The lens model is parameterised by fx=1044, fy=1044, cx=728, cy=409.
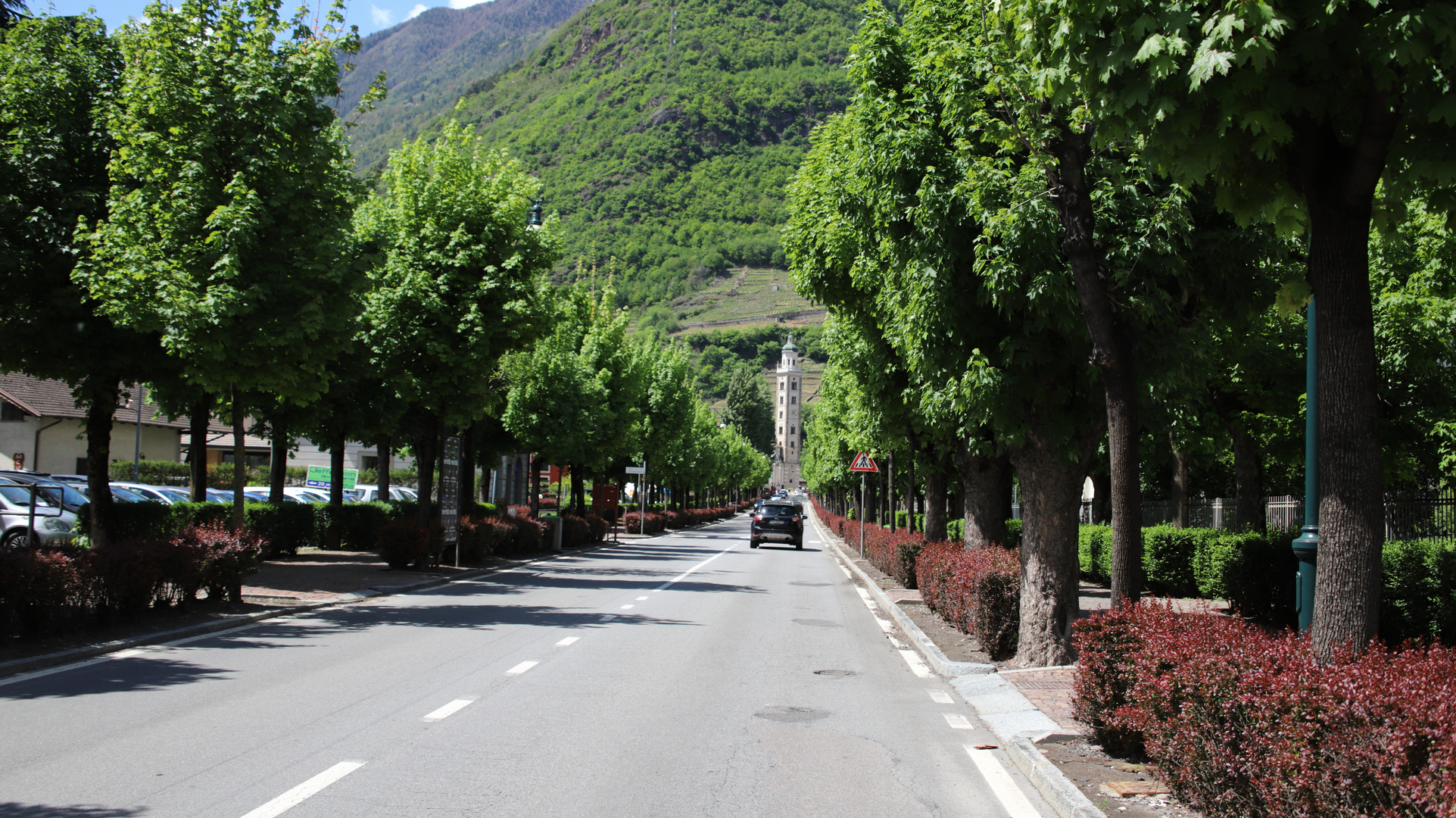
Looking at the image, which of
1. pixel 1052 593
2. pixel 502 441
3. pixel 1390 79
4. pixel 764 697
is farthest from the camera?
pixel 502 441

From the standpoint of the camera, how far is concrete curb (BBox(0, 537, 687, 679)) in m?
9.62

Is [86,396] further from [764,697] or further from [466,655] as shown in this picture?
[764,697]

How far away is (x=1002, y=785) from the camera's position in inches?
263

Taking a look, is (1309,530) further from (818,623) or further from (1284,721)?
(818,623)

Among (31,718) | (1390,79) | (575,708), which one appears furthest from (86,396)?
(1390,79)

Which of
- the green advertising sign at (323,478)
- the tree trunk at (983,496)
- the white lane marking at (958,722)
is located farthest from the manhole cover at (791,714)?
the green advertising sign at (323,478)

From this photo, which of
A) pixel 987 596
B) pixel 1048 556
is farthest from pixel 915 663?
pixel 1048 556

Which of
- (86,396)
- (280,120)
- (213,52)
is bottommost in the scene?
(86,396)

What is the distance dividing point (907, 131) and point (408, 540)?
48.3 ft

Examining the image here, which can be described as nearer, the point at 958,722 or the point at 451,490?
the point at 958,722

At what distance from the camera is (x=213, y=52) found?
16.2 m

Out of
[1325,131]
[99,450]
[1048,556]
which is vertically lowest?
[1048,556]

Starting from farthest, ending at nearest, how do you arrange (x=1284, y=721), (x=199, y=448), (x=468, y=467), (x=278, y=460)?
(x=468, y=467), (x=278, y=460), (x=199, y=448), (x=1284, y=721)

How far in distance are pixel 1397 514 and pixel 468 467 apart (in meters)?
23.4
